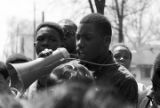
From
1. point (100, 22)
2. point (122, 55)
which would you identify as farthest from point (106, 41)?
point (122, 55)

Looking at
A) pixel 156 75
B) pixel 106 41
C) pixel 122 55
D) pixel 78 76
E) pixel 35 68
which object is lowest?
pixel 122 55

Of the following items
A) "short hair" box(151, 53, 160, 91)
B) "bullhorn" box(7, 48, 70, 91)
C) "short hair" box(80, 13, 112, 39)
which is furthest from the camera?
"short hair" box(151, 53, 160, 91)

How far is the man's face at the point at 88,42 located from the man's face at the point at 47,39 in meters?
0.84

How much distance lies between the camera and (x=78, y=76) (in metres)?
1.37

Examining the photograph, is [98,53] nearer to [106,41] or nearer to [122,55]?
[106,41]

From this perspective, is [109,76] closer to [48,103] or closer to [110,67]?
[110,67]

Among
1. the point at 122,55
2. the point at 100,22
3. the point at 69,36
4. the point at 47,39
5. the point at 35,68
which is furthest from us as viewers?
the point at 122,55

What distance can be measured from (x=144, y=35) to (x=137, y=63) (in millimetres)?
10707

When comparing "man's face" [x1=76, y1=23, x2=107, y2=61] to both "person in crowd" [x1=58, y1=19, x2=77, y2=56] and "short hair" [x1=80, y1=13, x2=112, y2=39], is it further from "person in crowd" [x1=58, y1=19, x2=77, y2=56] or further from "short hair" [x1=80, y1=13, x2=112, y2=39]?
"person in crowd" [x1=58, y1=19, x2=77, y2=56]

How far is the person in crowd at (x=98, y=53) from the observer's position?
108 inches

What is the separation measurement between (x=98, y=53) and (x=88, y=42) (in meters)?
0.12

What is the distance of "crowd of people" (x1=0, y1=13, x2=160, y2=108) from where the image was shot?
120 centimetres

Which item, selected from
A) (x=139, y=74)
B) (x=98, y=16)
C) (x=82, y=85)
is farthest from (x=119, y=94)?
(x=139, y=74)

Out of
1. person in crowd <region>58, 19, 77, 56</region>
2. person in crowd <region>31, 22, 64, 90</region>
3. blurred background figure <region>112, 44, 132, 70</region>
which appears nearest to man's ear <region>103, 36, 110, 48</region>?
person in crowd <region>31, 22, 64, 90</region>
